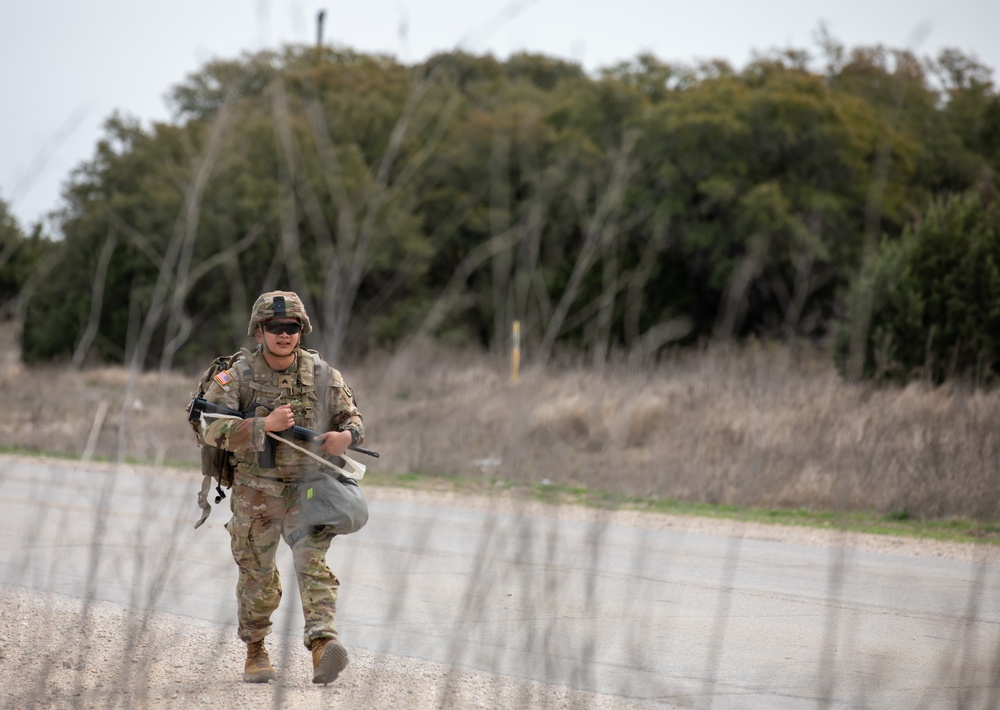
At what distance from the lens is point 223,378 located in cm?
528

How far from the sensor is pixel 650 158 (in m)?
34.0

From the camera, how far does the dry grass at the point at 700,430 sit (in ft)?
43.2

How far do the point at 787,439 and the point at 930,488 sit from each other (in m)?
2.49

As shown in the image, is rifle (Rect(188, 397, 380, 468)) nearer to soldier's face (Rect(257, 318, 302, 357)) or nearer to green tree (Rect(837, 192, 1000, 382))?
soldier's face (Rect(257, 318, 302, 357))

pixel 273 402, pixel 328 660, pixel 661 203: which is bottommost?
pixel 328 660

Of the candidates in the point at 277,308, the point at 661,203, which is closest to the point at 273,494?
the point at 277,308

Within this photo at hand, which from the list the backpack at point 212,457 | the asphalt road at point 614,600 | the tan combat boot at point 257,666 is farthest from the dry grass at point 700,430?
the backpack at point 212,457

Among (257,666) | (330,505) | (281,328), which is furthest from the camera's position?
(257,666)

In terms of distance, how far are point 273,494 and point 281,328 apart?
684 millimetres

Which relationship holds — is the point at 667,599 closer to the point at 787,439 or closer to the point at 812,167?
the point at 787,439

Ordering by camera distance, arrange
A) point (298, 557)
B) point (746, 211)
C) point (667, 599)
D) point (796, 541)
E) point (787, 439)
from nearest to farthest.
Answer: point (298, 557) < point (667, 599) < point (796, 541) < point (787, 439) < point (746, 211)

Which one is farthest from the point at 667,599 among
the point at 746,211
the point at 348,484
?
the point at 746,211

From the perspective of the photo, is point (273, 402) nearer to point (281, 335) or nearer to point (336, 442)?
point (281, 335)

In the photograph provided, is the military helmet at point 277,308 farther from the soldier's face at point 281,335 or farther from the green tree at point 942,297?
the green tree at point 942,297
